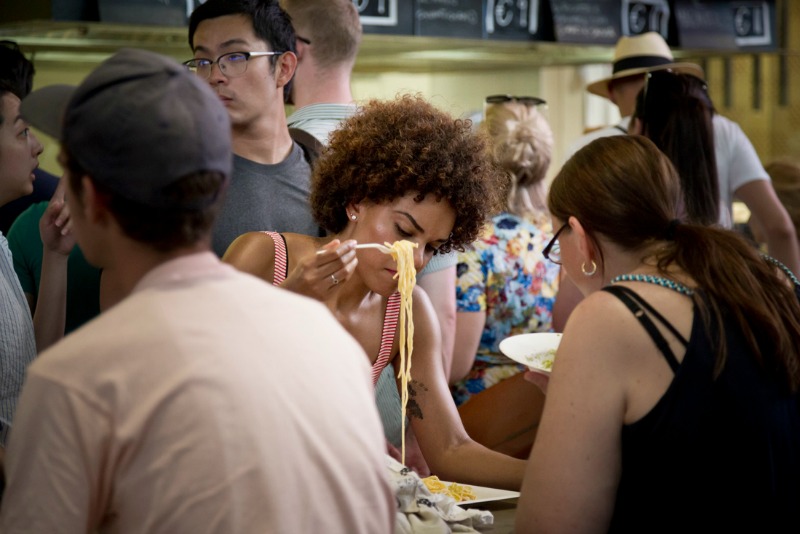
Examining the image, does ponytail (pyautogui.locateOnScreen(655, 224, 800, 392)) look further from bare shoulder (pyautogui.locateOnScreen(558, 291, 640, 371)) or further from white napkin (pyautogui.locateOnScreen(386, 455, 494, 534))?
white napkin (pyautogui.locateOnScreen(386, 455, 494, 534))

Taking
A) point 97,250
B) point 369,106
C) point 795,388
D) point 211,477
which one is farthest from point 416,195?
point 211,477

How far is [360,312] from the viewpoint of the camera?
276 centimetres

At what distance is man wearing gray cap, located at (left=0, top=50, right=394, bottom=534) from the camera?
1317mm

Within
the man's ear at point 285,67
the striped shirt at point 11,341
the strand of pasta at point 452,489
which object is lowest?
the strand of pasta at point 452,489

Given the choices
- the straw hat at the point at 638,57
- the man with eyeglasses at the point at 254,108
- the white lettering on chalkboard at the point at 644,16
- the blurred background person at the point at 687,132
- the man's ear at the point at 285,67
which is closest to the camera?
the man with eyeglasses at the point at 254,108

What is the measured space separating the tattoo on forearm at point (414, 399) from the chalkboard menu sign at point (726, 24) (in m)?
5.37

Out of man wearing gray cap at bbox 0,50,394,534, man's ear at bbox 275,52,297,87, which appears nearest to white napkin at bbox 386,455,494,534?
man wearing gray cap at bbox 0,50,394,534

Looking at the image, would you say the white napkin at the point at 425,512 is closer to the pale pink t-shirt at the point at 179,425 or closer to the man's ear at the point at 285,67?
the pale pink t-shirt at the point at 179,425

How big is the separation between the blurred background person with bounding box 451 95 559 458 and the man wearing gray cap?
2.20 meters

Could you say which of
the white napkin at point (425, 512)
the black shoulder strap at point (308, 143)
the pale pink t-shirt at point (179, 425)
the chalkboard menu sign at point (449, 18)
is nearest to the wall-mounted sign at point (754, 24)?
the chalkboard menu sign at point (449, 18)

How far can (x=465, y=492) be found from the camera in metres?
2.40

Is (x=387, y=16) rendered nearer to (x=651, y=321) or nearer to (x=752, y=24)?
(x=752, y=24)

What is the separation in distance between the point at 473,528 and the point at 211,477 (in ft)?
3.21

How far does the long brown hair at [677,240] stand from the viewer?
205 centimetres
